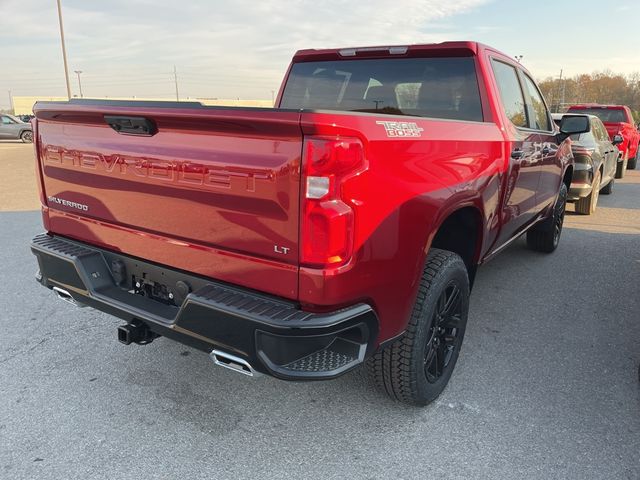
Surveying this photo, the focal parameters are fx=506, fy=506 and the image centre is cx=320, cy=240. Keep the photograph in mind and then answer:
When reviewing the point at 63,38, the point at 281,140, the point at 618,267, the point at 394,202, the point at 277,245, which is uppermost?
the point at 63,38

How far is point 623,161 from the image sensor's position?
1309 cm

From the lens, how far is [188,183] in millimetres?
2131

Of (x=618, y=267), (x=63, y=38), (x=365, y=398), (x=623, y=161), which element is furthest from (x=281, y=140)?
(x=63, y=38)

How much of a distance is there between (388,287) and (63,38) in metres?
34.7

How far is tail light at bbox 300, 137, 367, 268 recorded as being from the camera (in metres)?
1.82

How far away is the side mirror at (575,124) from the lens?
4.64 m

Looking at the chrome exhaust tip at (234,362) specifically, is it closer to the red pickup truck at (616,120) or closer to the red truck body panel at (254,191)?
the red truck body panel at (254,191)

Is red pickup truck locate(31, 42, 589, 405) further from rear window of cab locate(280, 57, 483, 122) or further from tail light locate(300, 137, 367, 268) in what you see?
rear window of cab locate(280, 57, 483, 122)

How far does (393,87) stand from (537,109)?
168 centimetres

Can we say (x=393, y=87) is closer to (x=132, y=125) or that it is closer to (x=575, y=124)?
(x=132, y=125)

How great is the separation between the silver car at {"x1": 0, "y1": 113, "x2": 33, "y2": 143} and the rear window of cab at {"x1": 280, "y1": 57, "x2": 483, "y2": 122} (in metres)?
26.9

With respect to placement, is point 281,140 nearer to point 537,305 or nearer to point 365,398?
point 365,398

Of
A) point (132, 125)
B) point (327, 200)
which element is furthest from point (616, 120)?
point (132, 125)

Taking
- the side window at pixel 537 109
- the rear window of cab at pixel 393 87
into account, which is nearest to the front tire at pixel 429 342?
the rear window of cab at pixel 393 87
